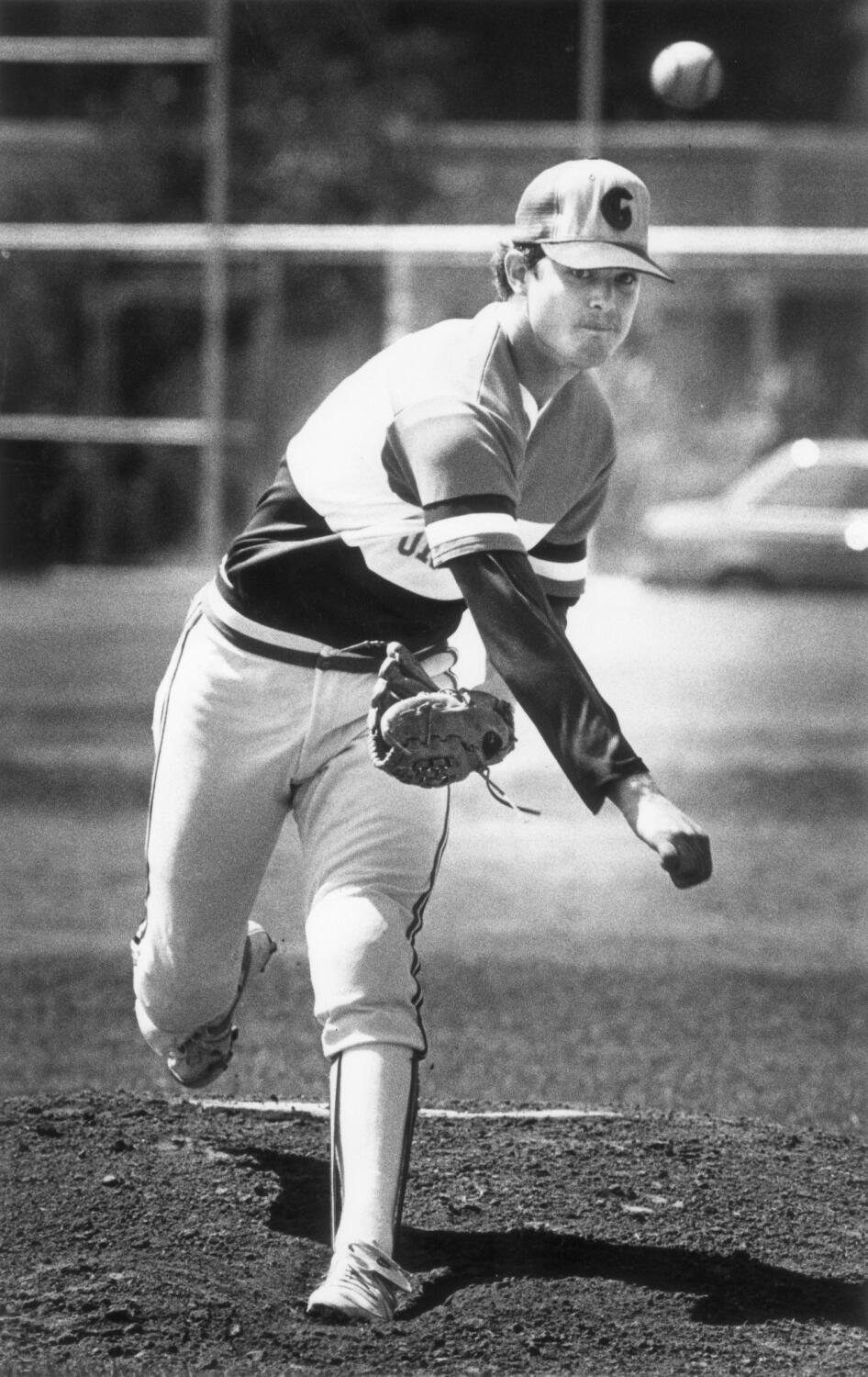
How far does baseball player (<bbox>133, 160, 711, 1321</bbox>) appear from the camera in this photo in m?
3.50

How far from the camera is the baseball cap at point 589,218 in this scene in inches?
143

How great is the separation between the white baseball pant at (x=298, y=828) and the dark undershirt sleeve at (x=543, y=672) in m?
0.46

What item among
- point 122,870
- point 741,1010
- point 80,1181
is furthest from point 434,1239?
point 122,870

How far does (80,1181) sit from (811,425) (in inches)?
576

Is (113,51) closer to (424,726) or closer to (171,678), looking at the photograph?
(171,678)

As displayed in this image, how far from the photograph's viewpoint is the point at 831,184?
1822 cm

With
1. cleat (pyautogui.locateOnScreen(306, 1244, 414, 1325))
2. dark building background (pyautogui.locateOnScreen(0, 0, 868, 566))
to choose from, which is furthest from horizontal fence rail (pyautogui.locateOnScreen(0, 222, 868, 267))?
cleat (pyautogui.locateOnScreen(306, 1244, 414, 1325))

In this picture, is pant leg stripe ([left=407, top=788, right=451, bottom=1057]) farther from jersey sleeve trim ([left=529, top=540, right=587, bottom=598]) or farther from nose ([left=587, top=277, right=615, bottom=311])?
nose ([left=587, top=277, right=615, bottom=311])

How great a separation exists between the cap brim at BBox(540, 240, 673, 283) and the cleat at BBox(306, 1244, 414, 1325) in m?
1.61

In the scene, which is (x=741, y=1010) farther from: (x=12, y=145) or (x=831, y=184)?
(x=12, y=145)

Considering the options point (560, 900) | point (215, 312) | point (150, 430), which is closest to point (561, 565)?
point (560, 900)

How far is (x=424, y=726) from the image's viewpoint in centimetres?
357

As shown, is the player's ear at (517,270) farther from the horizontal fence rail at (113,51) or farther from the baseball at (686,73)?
the horizontal fence rail at (113,51)

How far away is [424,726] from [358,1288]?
35.1 inches
